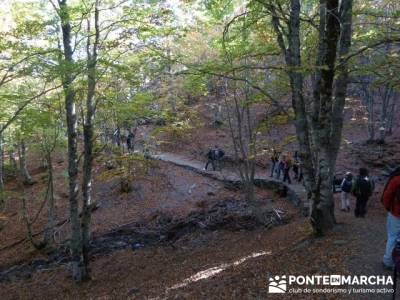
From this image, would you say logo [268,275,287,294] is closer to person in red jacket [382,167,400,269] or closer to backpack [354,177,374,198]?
person in red jacket [382,167,400,269]

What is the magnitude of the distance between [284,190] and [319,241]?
10.1 m

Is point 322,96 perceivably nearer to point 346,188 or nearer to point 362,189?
point 362,189

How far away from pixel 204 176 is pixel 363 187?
13.2 meters

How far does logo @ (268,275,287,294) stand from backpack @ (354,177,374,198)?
522 centimetres

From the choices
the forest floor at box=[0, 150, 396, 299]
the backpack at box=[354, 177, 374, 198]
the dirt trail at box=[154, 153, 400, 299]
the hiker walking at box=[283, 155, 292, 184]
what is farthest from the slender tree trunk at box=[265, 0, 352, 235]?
the hiker walking at box=[283, 155, 292, 184]

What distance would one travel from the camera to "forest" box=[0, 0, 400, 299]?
7312 millimetres

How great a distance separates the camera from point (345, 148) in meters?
24.3

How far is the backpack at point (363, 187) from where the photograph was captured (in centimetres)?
1042

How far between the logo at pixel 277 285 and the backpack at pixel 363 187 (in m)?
5.22

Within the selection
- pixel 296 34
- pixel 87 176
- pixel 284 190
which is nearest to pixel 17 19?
pixel 87 176

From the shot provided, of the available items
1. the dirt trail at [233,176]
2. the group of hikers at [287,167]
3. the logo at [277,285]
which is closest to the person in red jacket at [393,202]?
the logo at [277,285]

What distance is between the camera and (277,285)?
6266mm

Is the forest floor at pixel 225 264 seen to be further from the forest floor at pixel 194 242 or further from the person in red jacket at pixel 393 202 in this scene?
the person in red jacket at pixel 393 202

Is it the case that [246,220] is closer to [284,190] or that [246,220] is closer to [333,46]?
[284,190]
